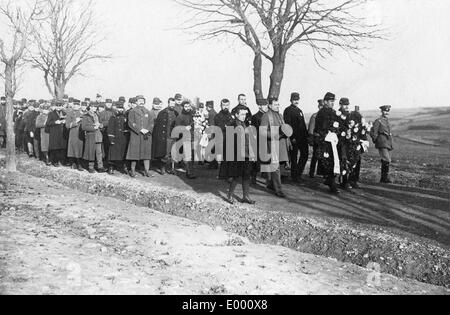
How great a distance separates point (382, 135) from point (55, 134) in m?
10.2

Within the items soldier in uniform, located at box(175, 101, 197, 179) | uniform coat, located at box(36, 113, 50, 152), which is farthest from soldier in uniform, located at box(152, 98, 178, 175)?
uniform coat, located at box(36, 113, 50, 152)

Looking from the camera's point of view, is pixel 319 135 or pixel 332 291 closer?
pixel 332 291

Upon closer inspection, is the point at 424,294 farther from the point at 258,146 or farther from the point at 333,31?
the point at 333,31

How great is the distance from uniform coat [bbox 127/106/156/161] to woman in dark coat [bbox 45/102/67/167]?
10.4ft

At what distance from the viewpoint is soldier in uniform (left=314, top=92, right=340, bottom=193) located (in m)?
10.4

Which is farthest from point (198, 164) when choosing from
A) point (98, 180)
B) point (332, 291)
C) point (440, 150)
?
point (440, 150)

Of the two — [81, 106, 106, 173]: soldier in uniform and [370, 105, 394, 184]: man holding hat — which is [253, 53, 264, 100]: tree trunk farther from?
[81, 106, 106, 173]: soldier in uniform

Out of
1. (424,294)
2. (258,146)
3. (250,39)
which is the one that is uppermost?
(250,39)

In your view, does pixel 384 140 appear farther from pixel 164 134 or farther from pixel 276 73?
pixel 164 134

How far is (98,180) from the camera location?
12109 mm

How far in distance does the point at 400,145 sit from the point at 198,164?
1444 centimetres

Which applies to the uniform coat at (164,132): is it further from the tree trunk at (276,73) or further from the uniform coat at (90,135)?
the tree trunk at (276,73)

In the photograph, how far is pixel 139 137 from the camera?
13023 mm

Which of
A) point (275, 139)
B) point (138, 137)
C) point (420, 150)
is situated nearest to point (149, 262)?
point (275, 139)
